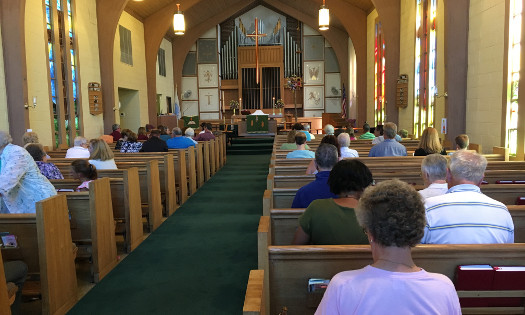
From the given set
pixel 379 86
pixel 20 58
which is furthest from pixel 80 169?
pixel 379 86

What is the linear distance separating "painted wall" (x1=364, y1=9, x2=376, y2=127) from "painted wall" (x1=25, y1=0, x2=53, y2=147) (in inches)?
361

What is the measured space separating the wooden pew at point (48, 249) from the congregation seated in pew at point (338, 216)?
1.58 metres

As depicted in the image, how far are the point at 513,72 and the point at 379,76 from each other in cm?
728

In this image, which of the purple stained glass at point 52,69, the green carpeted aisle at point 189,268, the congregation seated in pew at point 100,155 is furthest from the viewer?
the purple stained glass at point 52,69

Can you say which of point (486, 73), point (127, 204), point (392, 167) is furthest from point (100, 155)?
point (486, 73)

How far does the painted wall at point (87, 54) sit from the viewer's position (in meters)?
9.95

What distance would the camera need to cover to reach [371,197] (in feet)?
4.24

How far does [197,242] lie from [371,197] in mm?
3273

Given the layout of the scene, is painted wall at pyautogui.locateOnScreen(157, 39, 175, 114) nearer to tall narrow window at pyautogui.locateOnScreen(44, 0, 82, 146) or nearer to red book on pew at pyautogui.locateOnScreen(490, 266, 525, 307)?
tall narrow window at pyautogui.locateOnScreen(44, 0, 82, 146)

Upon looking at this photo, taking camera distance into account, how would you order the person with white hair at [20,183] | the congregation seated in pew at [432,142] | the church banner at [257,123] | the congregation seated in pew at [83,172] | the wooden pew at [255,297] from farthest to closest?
the church banner at [257,123] → the congregation seated in pew at [432,142] → the congregation seated in pew at [83,172] → the person with white hair at [20,183] → the wooden pew at [255,297]

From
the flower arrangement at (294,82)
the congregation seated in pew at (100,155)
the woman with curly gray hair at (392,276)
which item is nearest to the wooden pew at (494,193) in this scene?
the woman with curly gray hair at (392,276)

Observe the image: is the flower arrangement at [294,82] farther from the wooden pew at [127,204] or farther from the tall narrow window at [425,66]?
the wooden pew at [127,204]

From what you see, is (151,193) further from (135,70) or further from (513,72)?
(135,70)

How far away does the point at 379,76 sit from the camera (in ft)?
43.1
